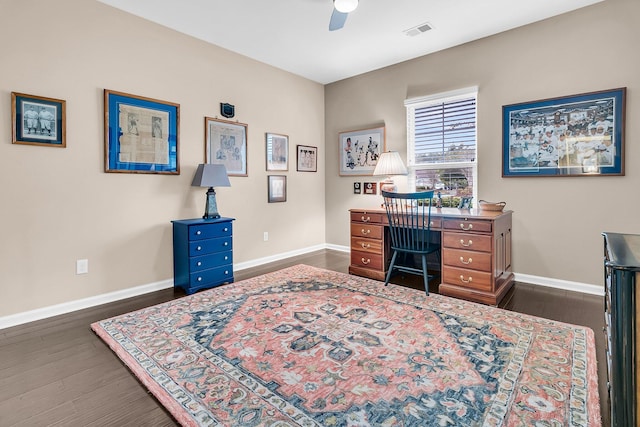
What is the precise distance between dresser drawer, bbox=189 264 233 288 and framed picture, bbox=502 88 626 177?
3.20 m

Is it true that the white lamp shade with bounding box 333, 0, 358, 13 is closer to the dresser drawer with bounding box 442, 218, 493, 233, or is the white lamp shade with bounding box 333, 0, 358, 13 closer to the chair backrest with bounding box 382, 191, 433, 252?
the chair backrest with bounding box 382, 191, 433, 252

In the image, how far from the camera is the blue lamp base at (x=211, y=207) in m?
3.52

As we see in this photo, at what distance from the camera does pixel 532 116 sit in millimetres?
3346

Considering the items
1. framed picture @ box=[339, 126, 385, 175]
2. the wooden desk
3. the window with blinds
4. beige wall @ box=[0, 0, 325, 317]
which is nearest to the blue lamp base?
beige wall @ box=[0, 0, 325, 317]

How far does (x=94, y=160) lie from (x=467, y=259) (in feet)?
11.5

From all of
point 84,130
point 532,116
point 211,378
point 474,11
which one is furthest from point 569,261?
point 84,130

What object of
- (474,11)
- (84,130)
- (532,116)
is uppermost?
(474,11)

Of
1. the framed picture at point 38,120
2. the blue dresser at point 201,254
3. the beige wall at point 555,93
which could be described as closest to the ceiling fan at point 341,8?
the beige wall at point 555,93

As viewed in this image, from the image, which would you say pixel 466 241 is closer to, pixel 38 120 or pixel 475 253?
pixel 475 253

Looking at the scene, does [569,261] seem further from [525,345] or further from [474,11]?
[474,11]

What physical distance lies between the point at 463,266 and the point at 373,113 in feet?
8.71

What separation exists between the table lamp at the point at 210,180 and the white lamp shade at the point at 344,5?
1.95m

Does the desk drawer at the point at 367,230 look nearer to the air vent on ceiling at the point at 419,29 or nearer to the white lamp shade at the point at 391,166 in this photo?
the white lamp shade at the point at 391,166

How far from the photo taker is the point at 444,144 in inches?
159
